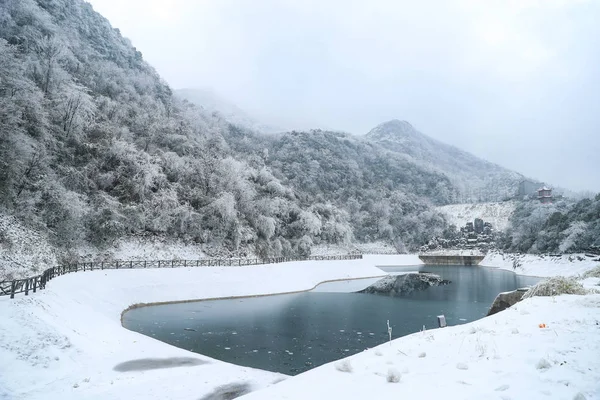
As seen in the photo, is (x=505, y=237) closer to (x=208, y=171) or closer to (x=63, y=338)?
(x=208, y=171)

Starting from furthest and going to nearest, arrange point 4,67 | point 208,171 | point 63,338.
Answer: point 208,171 → point 4,67 → point 63,338

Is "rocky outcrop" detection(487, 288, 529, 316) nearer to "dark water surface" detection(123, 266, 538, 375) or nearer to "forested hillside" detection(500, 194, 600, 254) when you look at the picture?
"dark water surface" detection(123, 266, 538, 375)

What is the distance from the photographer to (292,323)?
20250 millimetres

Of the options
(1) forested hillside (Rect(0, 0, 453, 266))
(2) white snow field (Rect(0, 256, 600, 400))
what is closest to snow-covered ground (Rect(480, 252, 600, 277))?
(1) forested hillside (Rect(0, 0, 453, 266))

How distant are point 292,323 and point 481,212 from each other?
112m

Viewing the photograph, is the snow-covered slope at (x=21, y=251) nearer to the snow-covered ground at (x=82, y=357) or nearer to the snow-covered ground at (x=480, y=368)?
the snow-covered ground at (x=82, y=357)

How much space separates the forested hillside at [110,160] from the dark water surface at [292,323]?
13488 millimetres

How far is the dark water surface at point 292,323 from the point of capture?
47.9 ft

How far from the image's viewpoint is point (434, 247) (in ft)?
281

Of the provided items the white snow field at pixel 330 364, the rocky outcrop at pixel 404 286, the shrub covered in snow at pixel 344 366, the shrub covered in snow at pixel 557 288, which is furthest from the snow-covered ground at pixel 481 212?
the shrub covered in snow at pixel 344 366

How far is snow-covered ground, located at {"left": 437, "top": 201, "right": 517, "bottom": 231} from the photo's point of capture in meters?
109

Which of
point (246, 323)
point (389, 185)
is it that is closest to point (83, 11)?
point (246, 323)

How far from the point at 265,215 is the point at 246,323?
30.7 meters

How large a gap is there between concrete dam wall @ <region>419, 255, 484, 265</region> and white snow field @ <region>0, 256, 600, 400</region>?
219 feet
